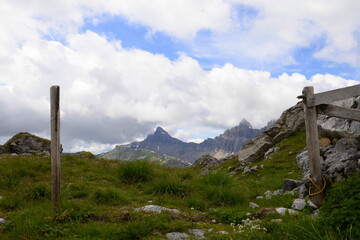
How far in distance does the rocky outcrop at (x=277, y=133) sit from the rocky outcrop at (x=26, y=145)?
22.8 m

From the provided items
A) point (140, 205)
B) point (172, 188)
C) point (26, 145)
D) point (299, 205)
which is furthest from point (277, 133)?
point (140, 205)

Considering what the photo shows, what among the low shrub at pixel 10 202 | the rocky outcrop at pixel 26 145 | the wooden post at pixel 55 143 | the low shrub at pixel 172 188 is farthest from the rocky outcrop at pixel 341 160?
the rocky outcrop at pixel 26 145

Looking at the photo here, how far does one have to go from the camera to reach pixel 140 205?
35.1 ft

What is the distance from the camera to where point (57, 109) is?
9.63 m

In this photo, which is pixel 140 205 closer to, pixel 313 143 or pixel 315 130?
pixel 313 143

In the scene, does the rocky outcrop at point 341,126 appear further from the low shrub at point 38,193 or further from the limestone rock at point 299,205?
the low shrub at point 38,193

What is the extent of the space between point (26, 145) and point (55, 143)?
26.6 m

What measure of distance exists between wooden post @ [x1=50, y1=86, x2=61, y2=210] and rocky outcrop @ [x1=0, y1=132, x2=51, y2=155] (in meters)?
24.4

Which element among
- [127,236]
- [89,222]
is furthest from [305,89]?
[89,222]

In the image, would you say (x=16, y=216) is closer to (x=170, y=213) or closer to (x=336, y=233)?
(x=170, y=213)

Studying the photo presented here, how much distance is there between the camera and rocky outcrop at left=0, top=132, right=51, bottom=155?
32.2 m

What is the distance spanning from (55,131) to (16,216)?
264 cm

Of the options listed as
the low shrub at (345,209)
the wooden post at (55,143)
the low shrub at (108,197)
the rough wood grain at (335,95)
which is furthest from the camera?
the low shrub at (108,197)

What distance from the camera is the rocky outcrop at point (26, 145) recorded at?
32219 millimetres
